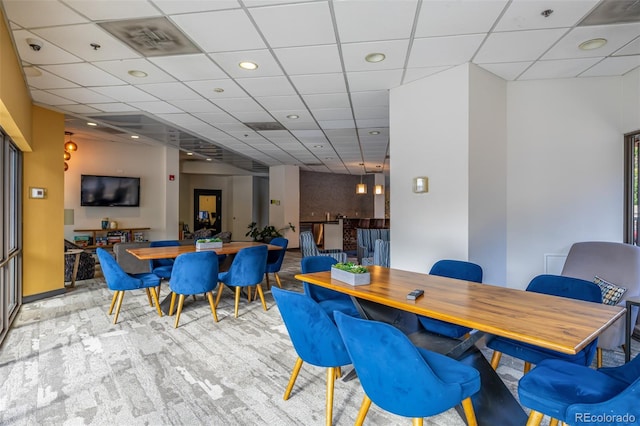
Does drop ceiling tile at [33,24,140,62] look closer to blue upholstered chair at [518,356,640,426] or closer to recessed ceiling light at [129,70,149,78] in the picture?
recessed ceiling light at [129,70,149,78]

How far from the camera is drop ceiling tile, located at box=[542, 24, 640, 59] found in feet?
9.03

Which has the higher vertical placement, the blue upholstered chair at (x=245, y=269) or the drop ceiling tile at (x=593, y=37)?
the drop ceiling tile at (x=593, y=37)

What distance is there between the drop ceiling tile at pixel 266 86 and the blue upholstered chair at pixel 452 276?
267 centimetres

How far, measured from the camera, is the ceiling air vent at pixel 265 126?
229 inches

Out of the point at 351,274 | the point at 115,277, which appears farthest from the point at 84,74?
the point at 351,274

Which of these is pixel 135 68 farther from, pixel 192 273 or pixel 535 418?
pixel 535 418

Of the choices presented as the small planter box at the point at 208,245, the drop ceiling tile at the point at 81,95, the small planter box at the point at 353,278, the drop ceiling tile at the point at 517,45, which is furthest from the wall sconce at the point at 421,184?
the drop ceiling tile at the point at 81,95

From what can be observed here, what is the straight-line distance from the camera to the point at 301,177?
1267 centimetres

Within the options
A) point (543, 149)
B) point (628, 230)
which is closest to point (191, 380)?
point (543, 149)

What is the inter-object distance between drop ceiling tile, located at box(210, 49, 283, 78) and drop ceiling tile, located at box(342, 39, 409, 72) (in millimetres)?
744

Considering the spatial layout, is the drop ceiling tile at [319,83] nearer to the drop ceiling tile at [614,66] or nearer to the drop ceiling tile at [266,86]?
the drop ceiling tile at [266,86]

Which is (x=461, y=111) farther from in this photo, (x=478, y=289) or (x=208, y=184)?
(x=208, y=184)

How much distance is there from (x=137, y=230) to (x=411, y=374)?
8315 mm

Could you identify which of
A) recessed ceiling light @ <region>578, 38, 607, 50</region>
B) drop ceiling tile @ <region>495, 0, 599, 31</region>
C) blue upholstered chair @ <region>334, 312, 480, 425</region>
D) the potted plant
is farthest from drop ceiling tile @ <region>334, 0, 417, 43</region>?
blue upholstered chair @ <region>334, 312, 480, 425</region>
